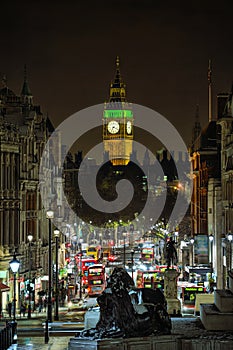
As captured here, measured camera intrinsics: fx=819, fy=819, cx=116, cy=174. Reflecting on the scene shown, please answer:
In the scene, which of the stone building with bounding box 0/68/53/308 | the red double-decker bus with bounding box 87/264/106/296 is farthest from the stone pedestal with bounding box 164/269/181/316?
the red double-decker bus with bounding box 87/264/106/296

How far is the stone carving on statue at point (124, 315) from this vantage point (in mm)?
22891

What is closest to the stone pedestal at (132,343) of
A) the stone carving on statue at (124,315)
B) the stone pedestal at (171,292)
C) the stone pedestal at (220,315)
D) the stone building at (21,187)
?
the stone carving on statue at (124,315)

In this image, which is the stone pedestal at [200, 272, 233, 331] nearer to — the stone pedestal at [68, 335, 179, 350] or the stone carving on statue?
the stone carving on statue

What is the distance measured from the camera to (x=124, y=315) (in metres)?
22.9

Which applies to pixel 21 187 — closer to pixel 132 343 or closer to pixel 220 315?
pixel 220 315

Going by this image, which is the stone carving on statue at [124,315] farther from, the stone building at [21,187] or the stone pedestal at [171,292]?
the stone building at [21,187]

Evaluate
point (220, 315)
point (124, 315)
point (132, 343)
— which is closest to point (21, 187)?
point (220, 315)

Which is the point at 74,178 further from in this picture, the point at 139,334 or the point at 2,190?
the point at 139,334

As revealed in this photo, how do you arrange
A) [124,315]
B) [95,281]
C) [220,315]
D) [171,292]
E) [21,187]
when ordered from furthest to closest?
1. [21,187]
2. [95,281]
3. [171,292]
4. [220,315]
5. [124,315]

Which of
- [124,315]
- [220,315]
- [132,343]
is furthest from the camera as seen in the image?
[220,315]

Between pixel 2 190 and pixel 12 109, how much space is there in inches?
677

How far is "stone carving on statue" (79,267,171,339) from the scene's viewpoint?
22.9m

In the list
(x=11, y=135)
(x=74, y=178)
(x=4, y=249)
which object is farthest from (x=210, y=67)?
(x=74, y=178)

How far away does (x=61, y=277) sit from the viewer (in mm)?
77750
